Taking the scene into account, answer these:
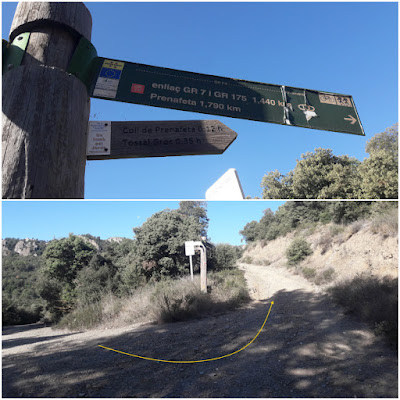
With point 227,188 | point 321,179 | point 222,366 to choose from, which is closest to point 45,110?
point 227,188

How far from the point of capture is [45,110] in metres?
1.40

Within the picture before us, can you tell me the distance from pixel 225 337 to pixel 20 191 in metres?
4.40

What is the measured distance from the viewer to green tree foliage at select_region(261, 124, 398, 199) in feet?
46.6

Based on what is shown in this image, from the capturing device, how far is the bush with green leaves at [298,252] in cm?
1279

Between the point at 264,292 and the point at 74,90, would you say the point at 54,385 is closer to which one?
the point at 74,90

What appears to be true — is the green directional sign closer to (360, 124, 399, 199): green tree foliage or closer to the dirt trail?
the dirt trail

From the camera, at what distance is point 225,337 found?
457 cm

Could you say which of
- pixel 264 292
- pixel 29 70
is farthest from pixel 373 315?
pixel 29 70

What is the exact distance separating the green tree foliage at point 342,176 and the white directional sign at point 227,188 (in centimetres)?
1453

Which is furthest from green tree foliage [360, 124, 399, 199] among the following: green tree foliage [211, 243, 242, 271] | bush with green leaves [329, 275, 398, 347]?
bush with green leaves [329, 275, 398, 347]

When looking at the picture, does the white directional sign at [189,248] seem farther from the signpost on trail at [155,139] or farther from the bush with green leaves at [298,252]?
the signpost on trail at [155,139]

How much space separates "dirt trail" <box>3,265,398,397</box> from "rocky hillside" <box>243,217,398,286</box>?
3.46 metres

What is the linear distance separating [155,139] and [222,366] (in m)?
3.22

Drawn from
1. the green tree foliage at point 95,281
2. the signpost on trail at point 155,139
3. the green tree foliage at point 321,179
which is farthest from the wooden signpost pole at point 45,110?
the green tree foliage at point 321,179
